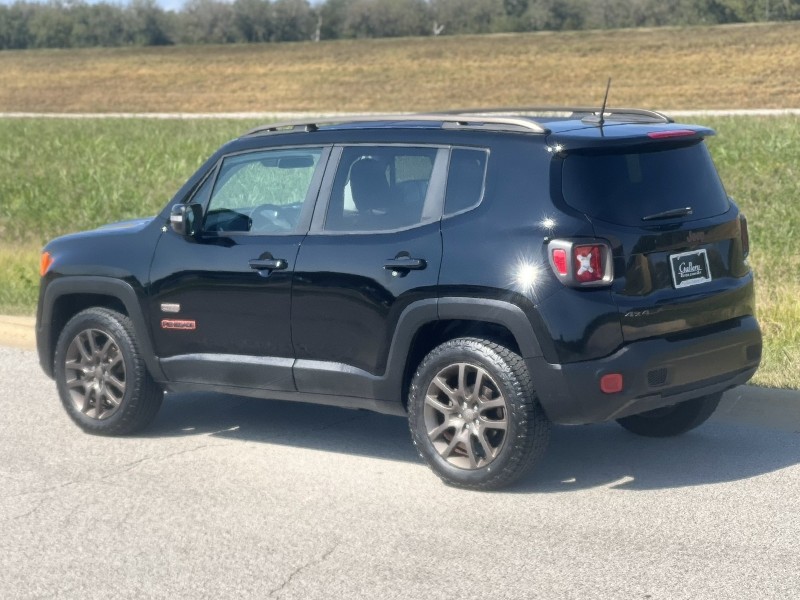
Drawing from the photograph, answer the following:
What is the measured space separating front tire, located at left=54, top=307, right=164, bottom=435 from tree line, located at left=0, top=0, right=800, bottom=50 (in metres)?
76.5

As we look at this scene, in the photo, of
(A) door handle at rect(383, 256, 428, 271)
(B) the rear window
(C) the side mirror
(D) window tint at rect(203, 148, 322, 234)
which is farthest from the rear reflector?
(C) the side mirror

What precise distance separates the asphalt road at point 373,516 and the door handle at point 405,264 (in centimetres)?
107

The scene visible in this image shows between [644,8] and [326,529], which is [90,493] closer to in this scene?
[326,529]

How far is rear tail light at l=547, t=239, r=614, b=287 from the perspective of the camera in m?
5.98

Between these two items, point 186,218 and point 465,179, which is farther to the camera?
point 186,218

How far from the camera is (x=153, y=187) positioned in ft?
76.5

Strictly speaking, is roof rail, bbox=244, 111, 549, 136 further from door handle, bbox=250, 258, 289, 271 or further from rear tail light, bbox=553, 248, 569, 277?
door handle, bbox=250, 258, 289, 271

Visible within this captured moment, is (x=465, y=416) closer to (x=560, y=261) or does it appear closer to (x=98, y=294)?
(x=560, y=261)

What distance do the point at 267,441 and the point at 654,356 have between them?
2496 mm

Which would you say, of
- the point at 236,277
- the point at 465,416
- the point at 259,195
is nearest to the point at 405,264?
the point at 465,416

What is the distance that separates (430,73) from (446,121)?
5599 cm

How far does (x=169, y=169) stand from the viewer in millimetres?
25438

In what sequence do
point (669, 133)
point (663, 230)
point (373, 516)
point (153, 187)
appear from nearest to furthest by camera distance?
point (373, 516)
point (663, 230)
point (669, 133)
point (153, 187)

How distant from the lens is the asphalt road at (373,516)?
5.22 meters
